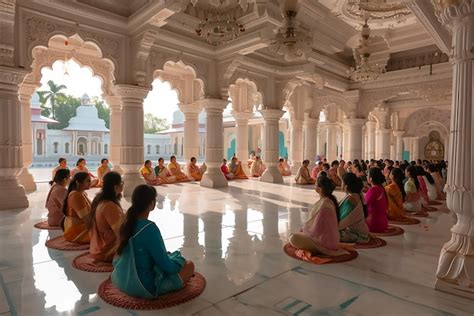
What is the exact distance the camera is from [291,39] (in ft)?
15.0

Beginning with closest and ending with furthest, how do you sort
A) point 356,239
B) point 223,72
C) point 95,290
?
point 95,290 < point 356,239 < point 223,72

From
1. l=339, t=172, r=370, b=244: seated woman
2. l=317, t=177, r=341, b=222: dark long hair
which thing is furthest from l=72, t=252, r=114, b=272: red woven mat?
l=339, t=172, r=370, b=244: seated woman

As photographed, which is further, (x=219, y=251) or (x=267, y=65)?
(x=267, y=65)

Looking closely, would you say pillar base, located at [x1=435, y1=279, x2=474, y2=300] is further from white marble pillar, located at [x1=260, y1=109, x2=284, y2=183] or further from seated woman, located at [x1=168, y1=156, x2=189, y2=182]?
seated woman, located at [x1=168, y1=156, x2=189, y2=182]

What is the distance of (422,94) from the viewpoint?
12.0 m

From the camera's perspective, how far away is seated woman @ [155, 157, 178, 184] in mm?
11577

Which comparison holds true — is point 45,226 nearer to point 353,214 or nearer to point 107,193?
point 107,193

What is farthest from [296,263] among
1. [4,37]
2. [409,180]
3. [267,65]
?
[267,65]

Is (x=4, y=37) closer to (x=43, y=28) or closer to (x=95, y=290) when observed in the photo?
(x=43, y=28)

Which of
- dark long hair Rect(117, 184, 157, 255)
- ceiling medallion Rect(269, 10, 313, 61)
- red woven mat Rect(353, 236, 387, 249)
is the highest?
ceiling medallion Rect(269, 10, 313, 61)

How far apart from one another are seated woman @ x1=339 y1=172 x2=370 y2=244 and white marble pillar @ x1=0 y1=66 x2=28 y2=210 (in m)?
6.21

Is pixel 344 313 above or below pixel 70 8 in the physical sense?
below

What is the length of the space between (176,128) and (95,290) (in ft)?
99.0

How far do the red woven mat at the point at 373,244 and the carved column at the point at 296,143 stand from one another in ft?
35.1
